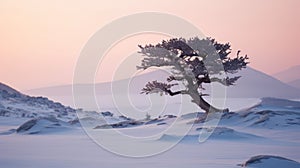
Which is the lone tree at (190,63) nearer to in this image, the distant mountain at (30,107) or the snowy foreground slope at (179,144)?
the snowy foreground slope at (179,144)

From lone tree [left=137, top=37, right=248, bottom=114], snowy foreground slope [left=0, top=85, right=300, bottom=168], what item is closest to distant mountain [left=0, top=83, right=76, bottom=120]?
snowy foreground slope [left=0, top=85, right=300, bottom=168]

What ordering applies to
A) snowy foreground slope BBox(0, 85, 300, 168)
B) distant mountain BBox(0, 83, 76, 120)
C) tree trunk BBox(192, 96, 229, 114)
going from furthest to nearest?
distant mountain BBox(0, 83, 76, 120)
tree trunk BBox(192, 96, 229, 114)
snowy foreground slope BBox(0, 85, 300, 168)

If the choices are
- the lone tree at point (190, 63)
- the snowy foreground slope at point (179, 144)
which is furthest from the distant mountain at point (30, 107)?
the lone tree at point (190, 63)

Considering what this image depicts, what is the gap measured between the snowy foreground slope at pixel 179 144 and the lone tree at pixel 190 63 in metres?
1.19

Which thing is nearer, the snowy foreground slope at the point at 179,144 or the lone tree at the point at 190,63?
the snowy foreground slope at the point at 179,144

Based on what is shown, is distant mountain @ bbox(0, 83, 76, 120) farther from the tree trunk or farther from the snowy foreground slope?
the tree trunk

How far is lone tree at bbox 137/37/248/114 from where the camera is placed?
20.1 m

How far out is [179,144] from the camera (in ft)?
41.4

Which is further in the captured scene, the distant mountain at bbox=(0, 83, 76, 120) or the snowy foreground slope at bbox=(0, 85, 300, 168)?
the distant mountain at bbox=(0, 83, 76, 120)

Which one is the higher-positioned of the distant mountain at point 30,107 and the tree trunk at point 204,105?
the distant mountain at point 30,107

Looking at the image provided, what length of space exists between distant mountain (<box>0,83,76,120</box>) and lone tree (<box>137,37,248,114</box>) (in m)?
7.82

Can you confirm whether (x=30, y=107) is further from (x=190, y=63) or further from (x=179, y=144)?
(x=179, y=144)

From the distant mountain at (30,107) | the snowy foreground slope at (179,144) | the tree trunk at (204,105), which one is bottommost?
the snowy foreground slope at (179,144)

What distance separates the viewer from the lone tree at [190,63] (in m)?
20.1
